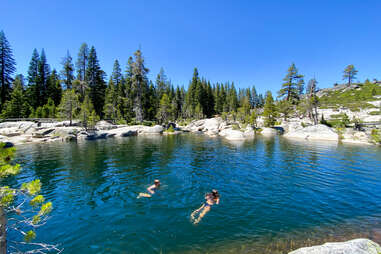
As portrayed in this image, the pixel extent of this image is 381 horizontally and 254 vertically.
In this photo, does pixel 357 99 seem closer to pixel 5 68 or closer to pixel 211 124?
pixel 211 124

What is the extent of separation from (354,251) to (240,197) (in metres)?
4.57

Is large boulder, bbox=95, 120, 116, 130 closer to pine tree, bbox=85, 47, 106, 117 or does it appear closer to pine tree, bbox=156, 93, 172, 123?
pine tree, bbox=85, 47, 106, 117

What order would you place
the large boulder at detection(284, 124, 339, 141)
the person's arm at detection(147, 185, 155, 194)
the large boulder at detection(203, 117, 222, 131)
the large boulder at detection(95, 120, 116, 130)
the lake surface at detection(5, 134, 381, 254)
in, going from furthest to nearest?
1. the large boulder at detection(203, 117, 222, 131)
2. the large boulder at detection(95, 120, 116, 130)
3. the large boulder at detection(284, 124, 339, 141)
4. the person's arm at detection(147, 185, 155, 194)
5. the lake surface at detection(5, 134, 381, 254)

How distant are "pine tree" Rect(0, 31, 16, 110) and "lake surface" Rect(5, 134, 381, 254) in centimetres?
4407

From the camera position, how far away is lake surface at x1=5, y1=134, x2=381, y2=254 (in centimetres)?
530

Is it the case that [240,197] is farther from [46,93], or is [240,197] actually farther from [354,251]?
[46,93]

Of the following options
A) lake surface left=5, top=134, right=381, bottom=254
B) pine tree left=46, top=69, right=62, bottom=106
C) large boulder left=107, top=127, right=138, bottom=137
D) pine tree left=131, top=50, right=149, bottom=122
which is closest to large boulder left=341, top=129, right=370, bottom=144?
lake surface left=5, top=134, right=381, bottom=254

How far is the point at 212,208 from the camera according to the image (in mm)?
7160

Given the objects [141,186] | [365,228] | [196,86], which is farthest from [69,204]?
[196,86]

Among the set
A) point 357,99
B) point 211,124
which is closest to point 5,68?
point 211,124

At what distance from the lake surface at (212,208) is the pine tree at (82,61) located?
146 ft

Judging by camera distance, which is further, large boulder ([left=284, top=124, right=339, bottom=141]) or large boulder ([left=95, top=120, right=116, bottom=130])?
large boulder ([left=95, top=120, right=116, bottom=130])

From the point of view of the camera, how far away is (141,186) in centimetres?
947

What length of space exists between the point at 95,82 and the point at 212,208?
181 ft
